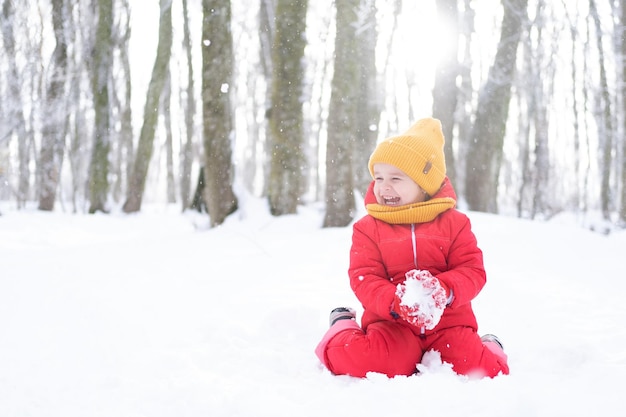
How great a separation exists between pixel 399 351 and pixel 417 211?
2.13 ft

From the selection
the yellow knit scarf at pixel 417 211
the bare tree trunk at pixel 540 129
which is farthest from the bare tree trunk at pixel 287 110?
the bare tree trunk at pixel 540 129

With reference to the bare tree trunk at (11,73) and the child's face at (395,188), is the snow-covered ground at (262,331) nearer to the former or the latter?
the child's face at (395,188)

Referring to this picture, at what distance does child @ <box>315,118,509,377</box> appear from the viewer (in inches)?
83.9

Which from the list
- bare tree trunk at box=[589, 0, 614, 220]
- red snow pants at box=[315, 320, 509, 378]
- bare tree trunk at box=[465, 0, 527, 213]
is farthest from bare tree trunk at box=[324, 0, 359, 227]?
bare tree trunk at box=[589, 0, 614, 220]

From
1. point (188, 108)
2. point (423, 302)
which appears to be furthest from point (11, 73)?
point (423, 302)

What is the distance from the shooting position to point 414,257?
236cm

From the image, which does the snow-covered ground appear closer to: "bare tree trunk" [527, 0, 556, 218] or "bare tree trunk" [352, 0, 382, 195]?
"bare tree trunk" [352, 0, 382, 195]

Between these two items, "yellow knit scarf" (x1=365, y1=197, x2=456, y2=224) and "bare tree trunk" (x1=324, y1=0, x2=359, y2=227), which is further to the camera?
"bare tree trunk" (x1=324, y1=0, x2=359, y2=227)

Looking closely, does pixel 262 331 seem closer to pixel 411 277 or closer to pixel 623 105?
pixel 411 277

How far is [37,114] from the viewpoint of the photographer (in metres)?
12.3

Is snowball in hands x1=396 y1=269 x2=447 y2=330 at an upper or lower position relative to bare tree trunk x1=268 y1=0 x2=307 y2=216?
lower

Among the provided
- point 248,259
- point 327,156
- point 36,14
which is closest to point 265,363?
point 248,259

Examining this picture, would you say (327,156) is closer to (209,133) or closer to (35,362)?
(209,133)

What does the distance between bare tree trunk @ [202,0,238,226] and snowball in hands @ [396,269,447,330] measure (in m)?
4.87
